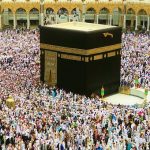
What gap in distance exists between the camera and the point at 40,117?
1800cm


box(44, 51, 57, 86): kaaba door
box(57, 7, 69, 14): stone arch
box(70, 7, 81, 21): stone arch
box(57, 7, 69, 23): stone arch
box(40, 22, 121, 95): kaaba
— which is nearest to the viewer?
box(40, 22, 121, 95): kaaba

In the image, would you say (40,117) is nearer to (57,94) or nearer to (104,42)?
(57,94)

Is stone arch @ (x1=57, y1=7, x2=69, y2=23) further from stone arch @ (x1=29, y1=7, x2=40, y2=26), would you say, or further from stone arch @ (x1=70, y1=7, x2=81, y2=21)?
stone arch @ (x1=29, y1=7, x2=40, y2=26)

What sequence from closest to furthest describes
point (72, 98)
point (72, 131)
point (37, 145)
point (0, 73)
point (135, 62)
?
Answer: point (37, 145) < point (72, 131) < point (72, 98) < point (0, 73) < point (135, 62)

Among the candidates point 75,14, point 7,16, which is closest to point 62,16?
point 75,14

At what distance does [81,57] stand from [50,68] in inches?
100

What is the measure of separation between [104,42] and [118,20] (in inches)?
1121

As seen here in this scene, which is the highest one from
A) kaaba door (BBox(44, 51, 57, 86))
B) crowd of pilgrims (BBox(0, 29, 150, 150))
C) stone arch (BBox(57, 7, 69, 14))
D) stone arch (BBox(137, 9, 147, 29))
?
stone arch (BBox(57, 7, 69, 14))

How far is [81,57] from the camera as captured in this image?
2469 cm

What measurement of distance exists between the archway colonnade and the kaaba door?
2299 centimetres

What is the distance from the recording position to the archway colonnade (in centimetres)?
4928

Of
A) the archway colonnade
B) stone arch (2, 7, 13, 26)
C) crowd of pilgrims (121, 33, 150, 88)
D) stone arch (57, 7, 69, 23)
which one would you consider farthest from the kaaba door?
stone arch (2, 7, 13, 26)

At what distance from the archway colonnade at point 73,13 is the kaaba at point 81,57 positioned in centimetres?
2320

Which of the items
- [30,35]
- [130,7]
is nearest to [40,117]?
[30,35]
